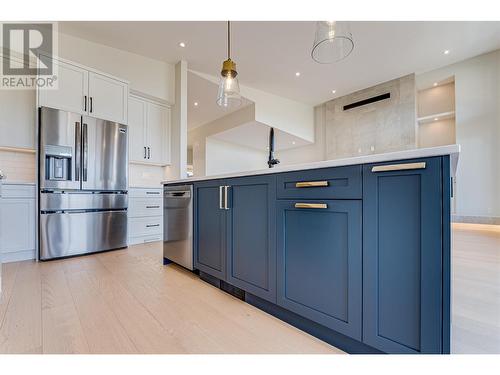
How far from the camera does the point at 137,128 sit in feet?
13.1

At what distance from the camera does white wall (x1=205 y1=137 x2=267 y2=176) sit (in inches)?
295

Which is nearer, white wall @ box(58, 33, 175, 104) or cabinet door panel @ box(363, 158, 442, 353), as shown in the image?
cabinet door panel @ box(363, 158, 442, 353)

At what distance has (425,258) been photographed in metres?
0.90

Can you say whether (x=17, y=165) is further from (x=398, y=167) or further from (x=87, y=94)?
(x=398, y=167)

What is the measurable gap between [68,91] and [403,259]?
12.5 feet

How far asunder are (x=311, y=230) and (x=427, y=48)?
5140 mm

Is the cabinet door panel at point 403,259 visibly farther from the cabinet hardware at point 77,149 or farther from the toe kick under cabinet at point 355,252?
the cabinet hardware at point 77,149

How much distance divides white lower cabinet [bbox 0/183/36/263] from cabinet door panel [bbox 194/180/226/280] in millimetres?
2101

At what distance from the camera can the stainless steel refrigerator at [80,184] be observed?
2838 millimetres


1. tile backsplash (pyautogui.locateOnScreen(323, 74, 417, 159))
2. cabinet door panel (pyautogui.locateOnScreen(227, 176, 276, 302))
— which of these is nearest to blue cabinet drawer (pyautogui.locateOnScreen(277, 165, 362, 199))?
cabinet door panel (pyautogui.locateOnScreen(227, 176, 276, 302))

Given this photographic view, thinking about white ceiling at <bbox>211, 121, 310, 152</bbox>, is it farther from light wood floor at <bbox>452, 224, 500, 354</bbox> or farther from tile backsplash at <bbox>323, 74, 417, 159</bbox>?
light wood floor at <bbox>452, 224, 500, 354</bbox>

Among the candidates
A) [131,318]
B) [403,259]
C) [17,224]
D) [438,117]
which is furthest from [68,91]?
[438,117]
